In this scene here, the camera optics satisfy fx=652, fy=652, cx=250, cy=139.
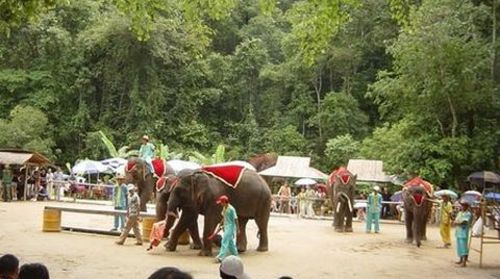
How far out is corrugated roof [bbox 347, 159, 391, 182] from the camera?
29.8 metres

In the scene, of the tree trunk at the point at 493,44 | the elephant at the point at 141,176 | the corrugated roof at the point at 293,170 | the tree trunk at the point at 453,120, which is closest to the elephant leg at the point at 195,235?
the elephant at the point at 141,176

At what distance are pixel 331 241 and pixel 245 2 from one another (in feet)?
118

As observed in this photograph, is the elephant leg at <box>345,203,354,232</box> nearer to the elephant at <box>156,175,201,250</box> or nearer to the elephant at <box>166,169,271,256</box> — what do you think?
the elephant at <box>166,169,271,256</box>

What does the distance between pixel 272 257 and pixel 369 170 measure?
18.0 metres

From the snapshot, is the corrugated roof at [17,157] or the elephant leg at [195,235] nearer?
the elephant leg at [195,235]

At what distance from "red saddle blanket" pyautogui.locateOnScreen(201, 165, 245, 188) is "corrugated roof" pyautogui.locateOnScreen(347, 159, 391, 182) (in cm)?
1700

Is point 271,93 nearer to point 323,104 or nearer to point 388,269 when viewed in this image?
point 323,104

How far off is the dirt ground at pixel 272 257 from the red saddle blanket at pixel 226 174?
1.52 meters

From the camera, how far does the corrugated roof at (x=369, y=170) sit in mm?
29797

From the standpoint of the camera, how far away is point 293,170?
105 feet

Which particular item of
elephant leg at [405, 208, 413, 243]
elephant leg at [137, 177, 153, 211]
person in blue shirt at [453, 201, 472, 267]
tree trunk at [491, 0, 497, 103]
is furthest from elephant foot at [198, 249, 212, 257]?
tree trunk at [491, 0, 497, 103]

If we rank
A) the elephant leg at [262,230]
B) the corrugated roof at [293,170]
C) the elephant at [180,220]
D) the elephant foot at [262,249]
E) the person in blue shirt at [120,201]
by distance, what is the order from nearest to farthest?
the elephant at [180,220]
the elephant leg at [262,230]
the elephant foot at [262,249]
the person in blue shirt at [120,201]
the corrugated roof at [293,170]

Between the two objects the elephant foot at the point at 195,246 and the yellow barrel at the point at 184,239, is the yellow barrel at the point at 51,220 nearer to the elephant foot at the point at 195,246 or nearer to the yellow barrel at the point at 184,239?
the yellow barrel at the point at 184,239

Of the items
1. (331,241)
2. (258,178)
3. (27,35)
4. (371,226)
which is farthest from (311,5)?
(27,35)
